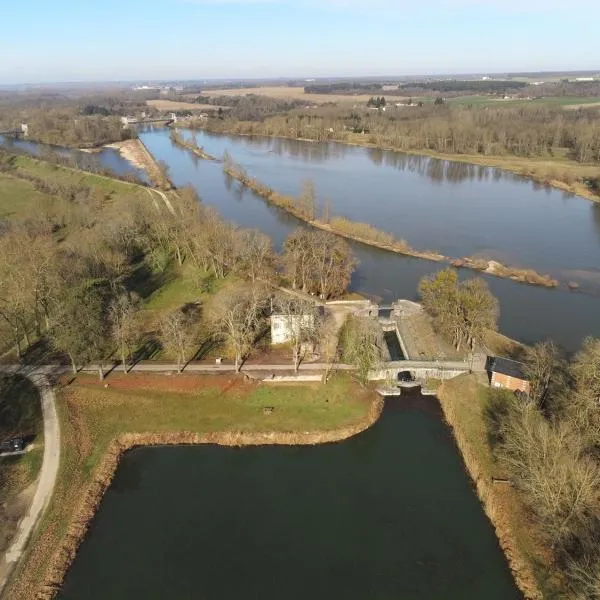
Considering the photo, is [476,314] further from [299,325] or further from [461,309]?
[299,325]

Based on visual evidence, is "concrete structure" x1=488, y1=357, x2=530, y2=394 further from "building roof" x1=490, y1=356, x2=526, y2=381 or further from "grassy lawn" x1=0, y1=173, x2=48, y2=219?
"grassy lawn" x1=0, y1=173, x2=48, y2=219

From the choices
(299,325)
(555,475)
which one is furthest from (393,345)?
(555,475)

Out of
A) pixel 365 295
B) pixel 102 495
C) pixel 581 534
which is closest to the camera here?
pixel 581 534

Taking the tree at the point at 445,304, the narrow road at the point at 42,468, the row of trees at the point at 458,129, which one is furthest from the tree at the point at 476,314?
the row of trees at the point at 458,129

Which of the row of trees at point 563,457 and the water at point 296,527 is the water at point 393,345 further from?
the row of trees at point 563,457

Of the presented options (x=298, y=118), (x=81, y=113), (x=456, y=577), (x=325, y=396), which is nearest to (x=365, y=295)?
(x=325, y=396)

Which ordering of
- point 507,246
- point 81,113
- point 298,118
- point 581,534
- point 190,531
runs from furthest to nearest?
1. point 81,113
2. point 298,118
3. point 507,246
4. point 190,531
5. point 581,534

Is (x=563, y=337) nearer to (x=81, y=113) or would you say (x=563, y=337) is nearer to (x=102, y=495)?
(x=102, y=495)
